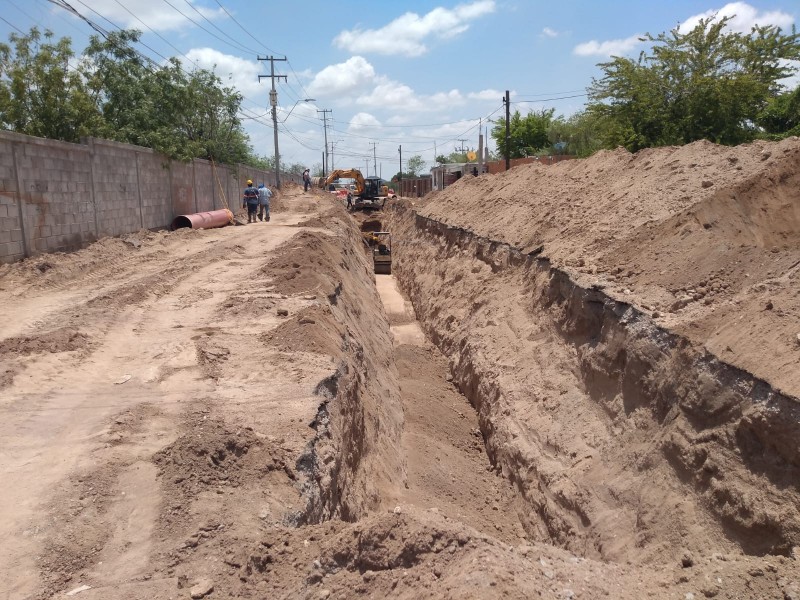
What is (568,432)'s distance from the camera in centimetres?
763

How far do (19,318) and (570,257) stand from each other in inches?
335

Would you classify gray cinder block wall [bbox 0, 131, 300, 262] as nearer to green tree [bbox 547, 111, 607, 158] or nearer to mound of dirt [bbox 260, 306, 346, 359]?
mound of dirt [bbox 260, 306, 346, 359]

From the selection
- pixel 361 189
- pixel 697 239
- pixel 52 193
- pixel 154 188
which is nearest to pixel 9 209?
pixel 52 193

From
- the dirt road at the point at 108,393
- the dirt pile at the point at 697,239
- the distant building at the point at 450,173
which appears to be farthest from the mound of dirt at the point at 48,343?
the distant building at the point at 450,173

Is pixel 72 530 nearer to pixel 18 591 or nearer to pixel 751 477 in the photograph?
pixel 18 591

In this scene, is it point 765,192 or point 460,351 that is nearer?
point 765,192

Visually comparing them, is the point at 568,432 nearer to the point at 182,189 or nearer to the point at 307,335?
the point at 307,335

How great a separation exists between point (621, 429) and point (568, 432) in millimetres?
922

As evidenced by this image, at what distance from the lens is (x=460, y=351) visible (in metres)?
12.4

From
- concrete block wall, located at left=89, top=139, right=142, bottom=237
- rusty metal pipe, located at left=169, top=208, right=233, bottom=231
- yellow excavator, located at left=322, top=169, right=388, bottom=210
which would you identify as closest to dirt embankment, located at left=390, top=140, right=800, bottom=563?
concrete block wall, located at left=89, top=139, right=142, bottom=237

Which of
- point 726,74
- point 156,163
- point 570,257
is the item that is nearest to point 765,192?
point 570,257

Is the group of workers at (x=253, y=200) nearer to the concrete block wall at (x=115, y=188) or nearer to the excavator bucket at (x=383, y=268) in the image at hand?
Answer: the excavator bucket at (x=383, y=268)

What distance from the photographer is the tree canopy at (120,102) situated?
53.9 ft

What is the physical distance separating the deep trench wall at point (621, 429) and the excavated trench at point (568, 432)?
0.02 metres
